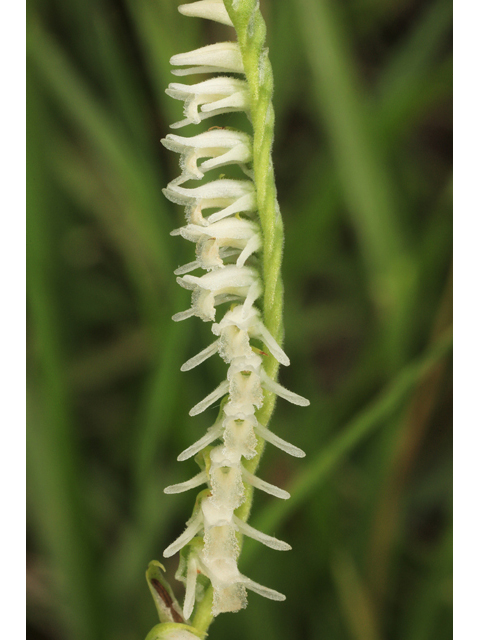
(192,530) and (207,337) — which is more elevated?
(207,337)

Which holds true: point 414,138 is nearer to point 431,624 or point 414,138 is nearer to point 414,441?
point 414,441

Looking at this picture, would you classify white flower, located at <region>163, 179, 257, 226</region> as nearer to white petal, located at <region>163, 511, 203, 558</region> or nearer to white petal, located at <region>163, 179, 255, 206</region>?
white petal, located at <region>163, 179, 255, 206</region>

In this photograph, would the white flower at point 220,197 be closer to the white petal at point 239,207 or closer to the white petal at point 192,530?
the white petal at point 239,207

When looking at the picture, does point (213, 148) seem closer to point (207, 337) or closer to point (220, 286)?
point (220, 286)

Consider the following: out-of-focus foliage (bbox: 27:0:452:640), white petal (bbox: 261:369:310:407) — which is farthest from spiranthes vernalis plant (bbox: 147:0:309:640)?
out-of-focus foliage (bbox: 27:0:452:640)

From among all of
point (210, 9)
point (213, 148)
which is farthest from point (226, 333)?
point (210, 9)

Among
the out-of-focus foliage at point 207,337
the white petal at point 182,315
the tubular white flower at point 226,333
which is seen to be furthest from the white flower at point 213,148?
the out-of-focus foliage at point 207,337
